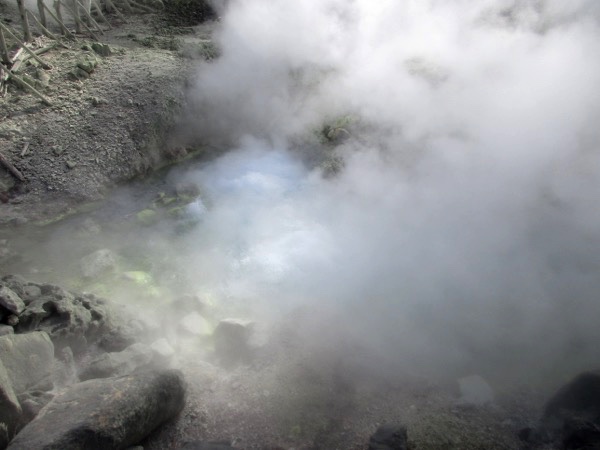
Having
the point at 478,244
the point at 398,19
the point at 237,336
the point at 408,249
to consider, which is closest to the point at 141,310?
the point at 237,336

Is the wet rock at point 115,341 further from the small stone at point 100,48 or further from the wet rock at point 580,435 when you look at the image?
the small stone at point 100,48

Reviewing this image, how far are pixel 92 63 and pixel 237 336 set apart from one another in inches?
246

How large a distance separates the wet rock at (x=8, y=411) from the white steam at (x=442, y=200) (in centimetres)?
226

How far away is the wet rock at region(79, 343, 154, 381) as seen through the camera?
12.7 ft

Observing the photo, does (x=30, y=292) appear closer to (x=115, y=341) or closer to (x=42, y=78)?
(x=115, y=341)

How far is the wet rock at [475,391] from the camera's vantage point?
3.72 metres

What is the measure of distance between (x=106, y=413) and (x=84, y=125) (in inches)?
217

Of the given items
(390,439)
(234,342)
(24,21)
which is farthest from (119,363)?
(24,21)

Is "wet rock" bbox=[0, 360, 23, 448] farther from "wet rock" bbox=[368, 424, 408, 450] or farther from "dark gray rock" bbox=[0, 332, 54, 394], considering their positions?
"wet rock" bbox=[368, 424, 408, 450]

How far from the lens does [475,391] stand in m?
3.81

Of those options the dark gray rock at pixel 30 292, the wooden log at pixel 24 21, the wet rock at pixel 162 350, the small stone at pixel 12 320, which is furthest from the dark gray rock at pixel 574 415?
the wooden log at pixel 24 21

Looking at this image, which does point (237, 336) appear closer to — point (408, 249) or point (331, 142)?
point (408, 249)

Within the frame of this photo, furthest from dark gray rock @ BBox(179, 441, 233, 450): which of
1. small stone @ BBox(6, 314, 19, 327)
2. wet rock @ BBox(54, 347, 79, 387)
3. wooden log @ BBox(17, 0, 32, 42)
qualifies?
wooden log @ BBox(17, 0, 32, 42)

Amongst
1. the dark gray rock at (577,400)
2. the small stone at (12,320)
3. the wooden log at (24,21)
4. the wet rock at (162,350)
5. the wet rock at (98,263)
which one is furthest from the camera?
the wooden log at (24,21)
